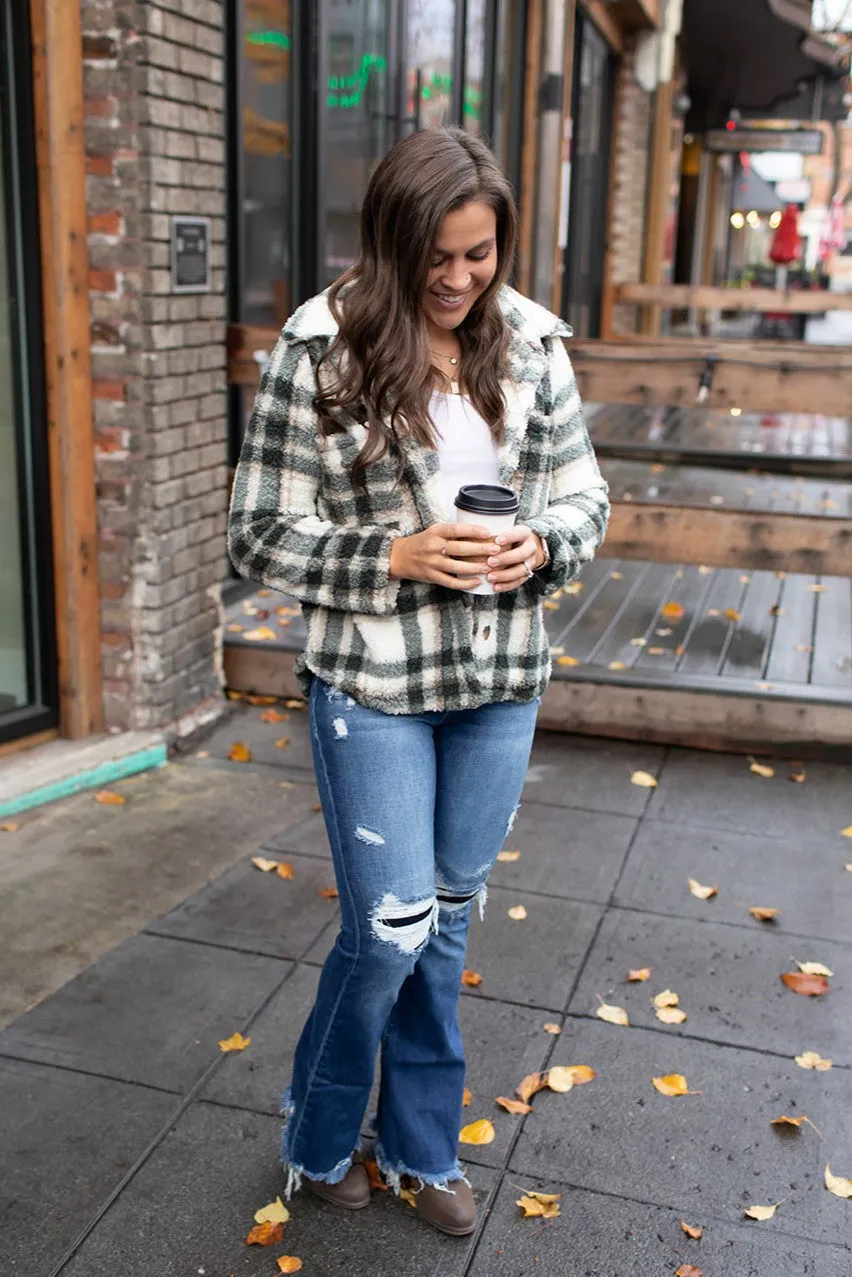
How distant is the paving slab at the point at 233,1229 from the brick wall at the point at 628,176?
44.6ft

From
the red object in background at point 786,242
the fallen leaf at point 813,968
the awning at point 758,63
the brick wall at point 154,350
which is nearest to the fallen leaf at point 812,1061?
the fallen leaf at point 813,968

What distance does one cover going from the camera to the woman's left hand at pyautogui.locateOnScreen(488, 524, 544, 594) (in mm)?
2230

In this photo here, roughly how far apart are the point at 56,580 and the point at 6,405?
2.03 ft

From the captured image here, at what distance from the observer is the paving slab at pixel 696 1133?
2.91 metres

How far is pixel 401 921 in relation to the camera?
8.02 ft

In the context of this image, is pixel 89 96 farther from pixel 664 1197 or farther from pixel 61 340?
pixel 664 1197

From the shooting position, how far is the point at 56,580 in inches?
195

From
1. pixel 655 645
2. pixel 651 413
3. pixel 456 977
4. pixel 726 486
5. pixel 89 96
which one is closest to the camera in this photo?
pixel 456 977

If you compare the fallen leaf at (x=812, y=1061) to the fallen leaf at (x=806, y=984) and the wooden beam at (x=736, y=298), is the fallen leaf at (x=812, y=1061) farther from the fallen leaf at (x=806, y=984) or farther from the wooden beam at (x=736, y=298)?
the wooden beam at (x=736, y=298)

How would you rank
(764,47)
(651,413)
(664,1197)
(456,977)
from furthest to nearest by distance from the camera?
(764,47)
(651,413)
(664,1197)
(456,977)

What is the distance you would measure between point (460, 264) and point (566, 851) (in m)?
2.66

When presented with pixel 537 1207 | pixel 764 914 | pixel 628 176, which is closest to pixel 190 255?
pixel 764 914

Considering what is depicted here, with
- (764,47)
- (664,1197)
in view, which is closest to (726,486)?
(664,1197)

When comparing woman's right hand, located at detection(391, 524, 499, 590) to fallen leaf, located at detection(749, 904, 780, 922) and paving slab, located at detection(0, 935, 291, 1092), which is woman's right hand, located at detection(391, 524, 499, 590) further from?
fallen leaf, located at detection(749, 904, 780, 922)
